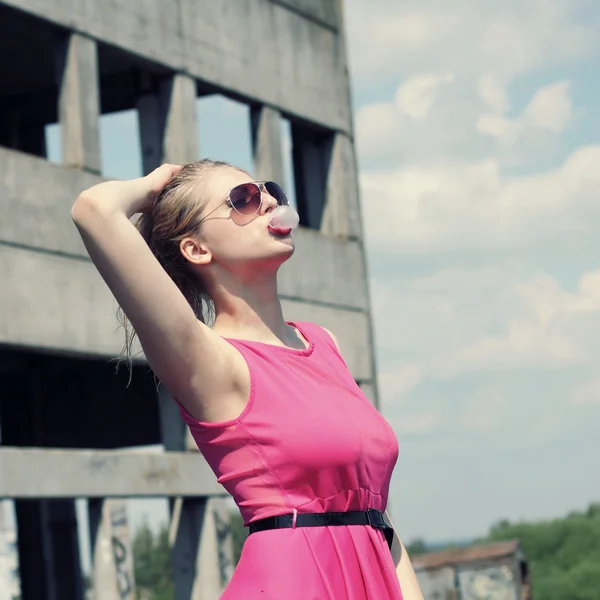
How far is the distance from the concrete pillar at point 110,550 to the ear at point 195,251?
10256 mm

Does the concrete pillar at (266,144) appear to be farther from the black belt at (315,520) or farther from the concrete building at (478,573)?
the black belt at (315,520)

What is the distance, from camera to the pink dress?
296 centimetres

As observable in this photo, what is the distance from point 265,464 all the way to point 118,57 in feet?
41.6

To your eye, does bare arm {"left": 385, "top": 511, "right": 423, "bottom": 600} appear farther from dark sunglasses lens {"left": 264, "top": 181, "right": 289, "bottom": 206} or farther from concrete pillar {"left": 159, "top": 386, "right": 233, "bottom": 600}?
concrete pillar {"left": 159, "top": 386, "right": 233, "bottom": 600}

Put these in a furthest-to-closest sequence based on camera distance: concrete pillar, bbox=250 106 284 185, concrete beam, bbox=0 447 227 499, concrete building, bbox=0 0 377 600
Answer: concrete pillar, bbox=250 106 284 185
concrete building, bbox=0 0 377 600
concrete beam, bbox=0 447 227 499

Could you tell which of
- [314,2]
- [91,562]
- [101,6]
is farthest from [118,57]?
[91,562]

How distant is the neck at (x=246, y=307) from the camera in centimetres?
323

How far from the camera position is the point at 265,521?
302cm

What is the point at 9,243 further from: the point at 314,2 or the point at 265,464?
the point at 265,464

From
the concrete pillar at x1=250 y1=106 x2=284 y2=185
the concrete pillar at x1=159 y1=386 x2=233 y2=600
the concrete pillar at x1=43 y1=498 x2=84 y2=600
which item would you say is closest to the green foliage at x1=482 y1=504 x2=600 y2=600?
the concrete pillar at x1=43 y1=498 x2=84 y2=600

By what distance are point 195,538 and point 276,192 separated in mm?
11994

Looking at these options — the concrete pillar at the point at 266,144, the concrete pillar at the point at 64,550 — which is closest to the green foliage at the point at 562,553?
the concrete pillar at the point at 64,550

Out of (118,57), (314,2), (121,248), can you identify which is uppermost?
(314,2)

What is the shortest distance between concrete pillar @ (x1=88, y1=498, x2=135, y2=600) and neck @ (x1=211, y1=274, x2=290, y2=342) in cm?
1022
